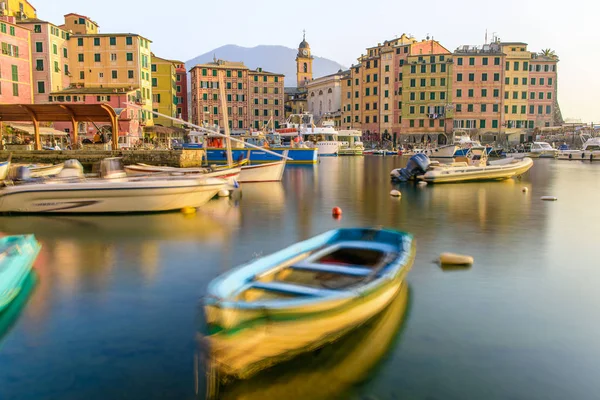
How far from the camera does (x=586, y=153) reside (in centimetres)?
6312

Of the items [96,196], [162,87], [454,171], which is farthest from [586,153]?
[96,196]

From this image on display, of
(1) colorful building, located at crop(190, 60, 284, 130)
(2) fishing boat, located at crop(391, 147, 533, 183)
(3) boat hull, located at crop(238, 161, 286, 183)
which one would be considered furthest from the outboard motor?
(1) colorful building, located at crop(190, 60, 284, 130)

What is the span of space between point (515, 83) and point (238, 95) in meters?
46.9

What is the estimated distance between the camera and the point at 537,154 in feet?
227

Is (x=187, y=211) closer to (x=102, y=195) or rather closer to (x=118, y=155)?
(x=102, y=195)

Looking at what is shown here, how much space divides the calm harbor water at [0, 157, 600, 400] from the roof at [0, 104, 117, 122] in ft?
54.1

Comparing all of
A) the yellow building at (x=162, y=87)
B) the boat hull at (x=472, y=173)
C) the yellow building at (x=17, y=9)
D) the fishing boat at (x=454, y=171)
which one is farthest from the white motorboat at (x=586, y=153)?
the yellow building at (x=17, y=9)

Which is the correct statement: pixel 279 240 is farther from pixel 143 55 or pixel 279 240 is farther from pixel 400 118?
pixel 400 118

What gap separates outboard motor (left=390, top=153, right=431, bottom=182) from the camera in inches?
1105

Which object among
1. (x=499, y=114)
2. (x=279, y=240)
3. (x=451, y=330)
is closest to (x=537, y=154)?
(x=499, y=114)

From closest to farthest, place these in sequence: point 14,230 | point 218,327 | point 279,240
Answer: point 218,327, point 279,240, point 14,230

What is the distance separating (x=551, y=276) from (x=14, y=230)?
13.0 meters

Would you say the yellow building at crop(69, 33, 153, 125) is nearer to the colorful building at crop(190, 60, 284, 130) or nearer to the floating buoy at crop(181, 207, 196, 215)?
the colorful building at crop(190, 60, 284, 130)

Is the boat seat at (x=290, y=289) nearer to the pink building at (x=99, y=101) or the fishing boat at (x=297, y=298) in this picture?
the fishing boat at (x=297, y=298)
